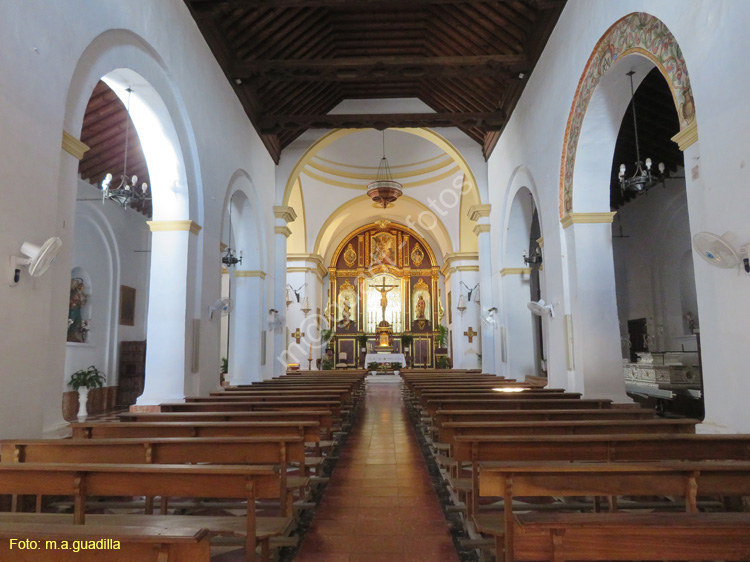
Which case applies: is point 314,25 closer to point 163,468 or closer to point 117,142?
point 117,142

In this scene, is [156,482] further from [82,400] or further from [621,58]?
[82,400]

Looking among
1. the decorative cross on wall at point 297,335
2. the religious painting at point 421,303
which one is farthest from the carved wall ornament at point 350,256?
the decorative cross on wall at point 297,335

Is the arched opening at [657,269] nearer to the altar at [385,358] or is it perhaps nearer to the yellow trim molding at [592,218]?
the yellow trim molding at [592,218]

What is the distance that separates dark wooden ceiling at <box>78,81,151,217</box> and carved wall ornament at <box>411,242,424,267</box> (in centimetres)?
1348

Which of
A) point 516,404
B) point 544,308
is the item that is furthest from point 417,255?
point 516,404

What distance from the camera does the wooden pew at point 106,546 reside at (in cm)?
160

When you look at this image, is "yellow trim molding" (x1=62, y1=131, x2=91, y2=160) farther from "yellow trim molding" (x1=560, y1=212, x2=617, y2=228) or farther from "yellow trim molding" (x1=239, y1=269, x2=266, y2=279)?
"yellow trim molding" (x1=239, y1=269, x2=266, y2=279)

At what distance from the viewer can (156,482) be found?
8.30ft

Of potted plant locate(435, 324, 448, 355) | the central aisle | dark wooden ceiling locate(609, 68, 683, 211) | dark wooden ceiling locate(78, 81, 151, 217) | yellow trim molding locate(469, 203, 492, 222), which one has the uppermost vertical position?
dark wooden ceiling locate(609, 68, 683, 211)

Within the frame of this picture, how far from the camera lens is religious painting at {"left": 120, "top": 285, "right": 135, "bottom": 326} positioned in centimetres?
1251

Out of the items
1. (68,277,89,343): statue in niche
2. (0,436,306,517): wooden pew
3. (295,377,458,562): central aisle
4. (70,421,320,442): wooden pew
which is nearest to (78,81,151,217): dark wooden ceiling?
(68,277,89,343): statue in niche

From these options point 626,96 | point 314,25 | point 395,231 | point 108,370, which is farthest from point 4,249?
point 395,231

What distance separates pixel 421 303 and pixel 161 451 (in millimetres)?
20112

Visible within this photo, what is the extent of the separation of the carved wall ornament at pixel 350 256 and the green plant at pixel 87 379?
1310cm
